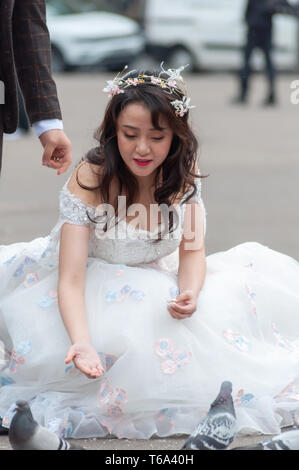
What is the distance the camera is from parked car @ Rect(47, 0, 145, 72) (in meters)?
16.6

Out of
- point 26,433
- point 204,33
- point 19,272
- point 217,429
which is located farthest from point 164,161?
point 204,33

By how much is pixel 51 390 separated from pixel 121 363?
10.8 inches

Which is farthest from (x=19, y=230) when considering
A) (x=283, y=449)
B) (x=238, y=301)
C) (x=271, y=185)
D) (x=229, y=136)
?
(x=229, y=136)

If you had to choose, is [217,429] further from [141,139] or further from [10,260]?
[10,260]

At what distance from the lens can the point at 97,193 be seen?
3338 millimetres

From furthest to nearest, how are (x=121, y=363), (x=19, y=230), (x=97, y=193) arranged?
(x=19, y=230) < (x=97, y=193) < (x=121, y=363)

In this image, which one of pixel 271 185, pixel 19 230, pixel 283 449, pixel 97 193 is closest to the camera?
pixel 283 449

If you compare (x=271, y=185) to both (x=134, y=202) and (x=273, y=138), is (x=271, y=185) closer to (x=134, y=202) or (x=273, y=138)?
(x=273, y=138)

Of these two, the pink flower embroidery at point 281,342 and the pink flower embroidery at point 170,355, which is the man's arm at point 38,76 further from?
the pink flower embroidery at point 281,342

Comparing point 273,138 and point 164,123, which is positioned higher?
point 164,123

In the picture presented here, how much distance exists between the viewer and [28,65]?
10.5 ft

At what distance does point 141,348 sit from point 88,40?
557 inches

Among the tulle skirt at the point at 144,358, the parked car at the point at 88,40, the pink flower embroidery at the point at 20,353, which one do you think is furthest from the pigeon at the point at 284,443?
the parked car at the point at 88,40

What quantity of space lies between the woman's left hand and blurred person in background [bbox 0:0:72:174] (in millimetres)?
584
